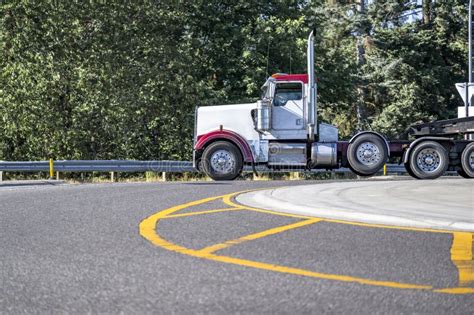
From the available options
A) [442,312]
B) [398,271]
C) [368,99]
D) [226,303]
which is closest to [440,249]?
[398,271]

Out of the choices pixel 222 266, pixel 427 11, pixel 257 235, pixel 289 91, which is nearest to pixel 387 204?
pixel 257 235

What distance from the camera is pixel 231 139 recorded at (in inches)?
664

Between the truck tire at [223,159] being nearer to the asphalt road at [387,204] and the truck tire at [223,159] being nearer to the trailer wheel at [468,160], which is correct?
the asphalt road at [387,204]

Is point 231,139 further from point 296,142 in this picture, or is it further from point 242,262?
point 242,262

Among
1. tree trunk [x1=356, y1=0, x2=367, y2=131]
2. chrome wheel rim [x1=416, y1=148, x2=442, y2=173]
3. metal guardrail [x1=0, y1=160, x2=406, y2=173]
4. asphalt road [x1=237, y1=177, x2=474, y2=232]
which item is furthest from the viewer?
tree trunk [x1=356, y1=0, x2=367, y2=131]

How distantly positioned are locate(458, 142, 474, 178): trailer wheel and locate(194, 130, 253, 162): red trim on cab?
18.2ft

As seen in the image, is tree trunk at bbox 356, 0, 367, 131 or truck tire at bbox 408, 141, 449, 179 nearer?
truck tire at bbox 408, 141, 449, 179

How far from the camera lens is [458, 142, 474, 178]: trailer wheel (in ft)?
56.6

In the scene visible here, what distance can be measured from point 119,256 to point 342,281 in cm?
200

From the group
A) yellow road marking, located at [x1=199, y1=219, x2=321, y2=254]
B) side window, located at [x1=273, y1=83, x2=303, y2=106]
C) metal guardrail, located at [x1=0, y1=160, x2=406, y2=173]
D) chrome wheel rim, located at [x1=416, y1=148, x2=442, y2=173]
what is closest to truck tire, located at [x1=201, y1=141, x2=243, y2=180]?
metal guardrail, located at [x1=0, y1=160, x2=406, y2=173]

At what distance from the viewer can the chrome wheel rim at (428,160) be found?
1698cm

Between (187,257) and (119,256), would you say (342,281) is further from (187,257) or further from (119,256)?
(119,256)

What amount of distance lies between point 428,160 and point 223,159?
523 cm

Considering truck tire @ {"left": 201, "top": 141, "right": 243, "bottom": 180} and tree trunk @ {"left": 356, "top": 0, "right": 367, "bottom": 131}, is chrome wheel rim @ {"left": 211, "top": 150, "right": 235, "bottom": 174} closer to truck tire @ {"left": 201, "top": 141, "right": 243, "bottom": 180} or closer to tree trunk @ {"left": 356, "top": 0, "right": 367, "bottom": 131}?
truck tire @ {"left": 201, "top": 141, "right": 243, "bottom": 180}
